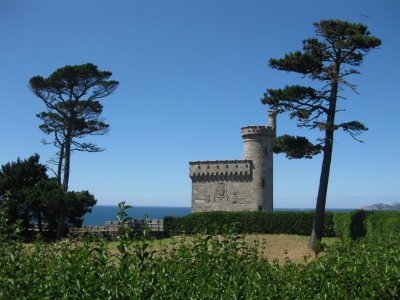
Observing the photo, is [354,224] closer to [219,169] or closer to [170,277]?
[219,169]

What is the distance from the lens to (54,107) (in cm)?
3169

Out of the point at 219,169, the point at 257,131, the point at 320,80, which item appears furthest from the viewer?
the point at 219,169

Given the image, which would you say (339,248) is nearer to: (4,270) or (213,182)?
(4,270)

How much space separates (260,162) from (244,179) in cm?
191

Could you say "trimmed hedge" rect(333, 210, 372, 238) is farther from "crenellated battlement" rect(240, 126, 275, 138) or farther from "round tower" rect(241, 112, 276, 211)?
"crenellated battlement" rect(240, 126, 275, 138)

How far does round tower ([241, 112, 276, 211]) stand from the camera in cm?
3800

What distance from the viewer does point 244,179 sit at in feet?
127

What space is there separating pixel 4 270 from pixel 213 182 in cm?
3604

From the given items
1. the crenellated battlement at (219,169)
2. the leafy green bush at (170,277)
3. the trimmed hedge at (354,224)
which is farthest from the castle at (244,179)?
the leafy green bush at (170,277)

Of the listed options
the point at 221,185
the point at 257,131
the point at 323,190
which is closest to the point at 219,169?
the point at 221,185

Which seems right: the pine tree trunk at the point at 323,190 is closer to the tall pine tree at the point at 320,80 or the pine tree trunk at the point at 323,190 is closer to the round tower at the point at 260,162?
the tall pine tree at the point at 320,80

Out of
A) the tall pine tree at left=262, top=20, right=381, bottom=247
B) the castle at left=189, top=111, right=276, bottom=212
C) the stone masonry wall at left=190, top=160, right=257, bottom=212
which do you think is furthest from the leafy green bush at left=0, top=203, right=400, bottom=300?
the stone masonry wall at left=190, top=160, right=257, bottom=212

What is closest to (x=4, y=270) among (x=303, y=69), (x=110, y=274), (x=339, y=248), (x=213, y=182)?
(x=110, y=274)

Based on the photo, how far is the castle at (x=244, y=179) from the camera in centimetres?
3816
